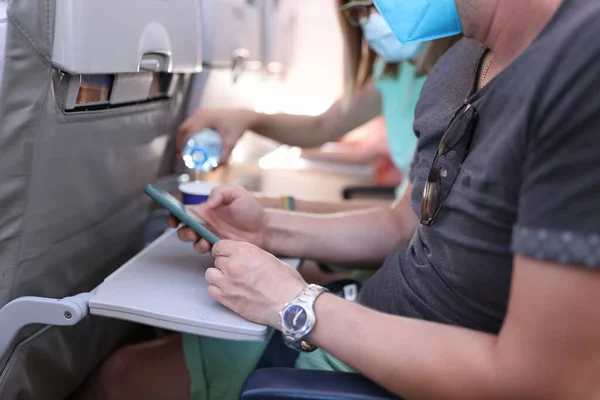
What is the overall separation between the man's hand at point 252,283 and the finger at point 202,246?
16 centimetres

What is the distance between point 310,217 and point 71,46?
586 mm

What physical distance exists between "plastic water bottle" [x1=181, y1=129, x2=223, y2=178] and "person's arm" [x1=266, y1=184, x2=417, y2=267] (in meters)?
0.25

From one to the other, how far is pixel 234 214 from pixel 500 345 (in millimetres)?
602

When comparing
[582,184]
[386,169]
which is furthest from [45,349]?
[386,169]

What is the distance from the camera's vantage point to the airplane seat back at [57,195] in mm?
723

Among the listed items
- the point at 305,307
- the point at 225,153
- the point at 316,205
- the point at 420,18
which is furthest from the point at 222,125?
the point at 305,307

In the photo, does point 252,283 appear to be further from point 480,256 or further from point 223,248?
point 480,256

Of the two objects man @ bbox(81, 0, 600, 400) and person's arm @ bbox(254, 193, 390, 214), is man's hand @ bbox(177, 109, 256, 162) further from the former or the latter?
man @ bbox(81, 0, 600, 400)

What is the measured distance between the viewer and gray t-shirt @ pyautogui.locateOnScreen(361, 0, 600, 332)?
55 centimetres

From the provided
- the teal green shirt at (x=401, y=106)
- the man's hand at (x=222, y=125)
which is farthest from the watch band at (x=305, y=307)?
the teal green shirt at (x=401, y=106)

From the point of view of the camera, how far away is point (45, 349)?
932 mm

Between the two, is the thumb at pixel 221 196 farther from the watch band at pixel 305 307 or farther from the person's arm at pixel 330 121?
the person's arm at pixel 330 121

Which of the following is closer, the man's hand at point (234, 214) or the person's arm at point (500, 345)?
the person's arm at point (500, 345)

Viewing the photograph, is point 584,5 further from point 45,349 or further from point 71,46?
point 45,349
